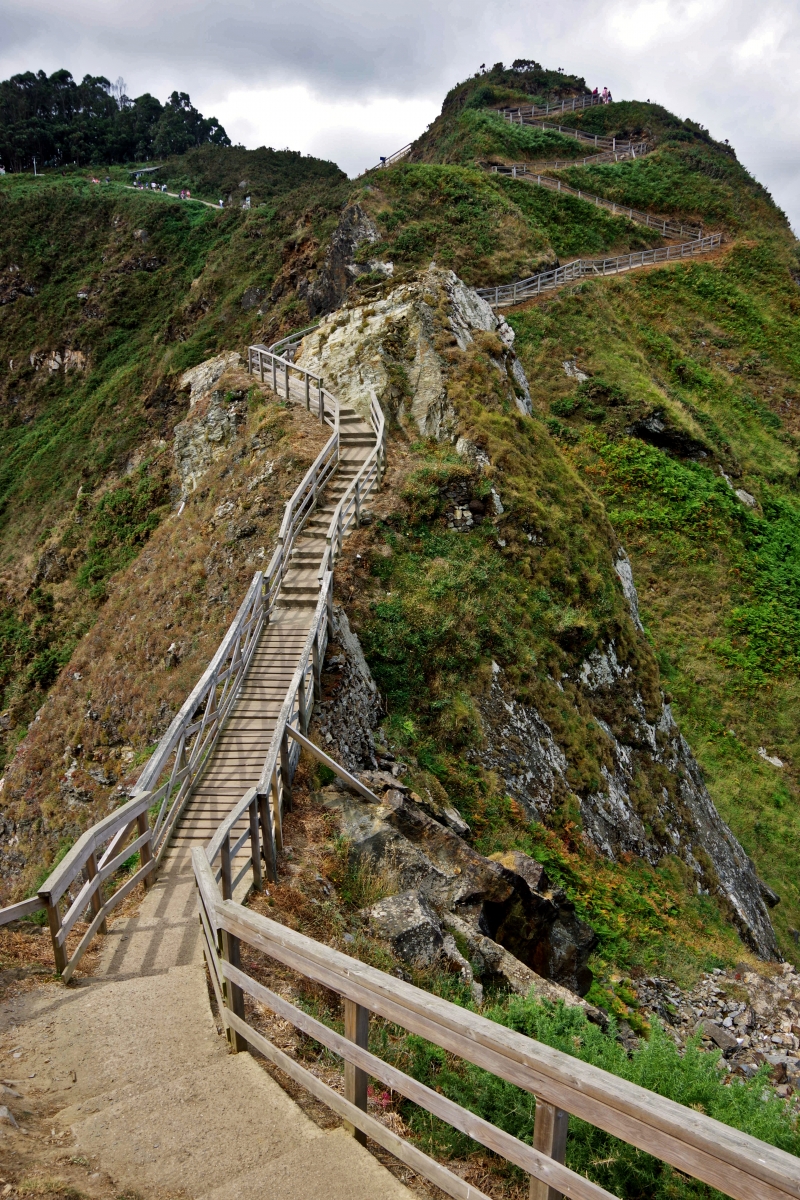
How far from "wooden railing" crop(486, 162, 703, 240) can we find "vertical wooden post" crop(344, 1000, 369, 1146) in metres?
54.1

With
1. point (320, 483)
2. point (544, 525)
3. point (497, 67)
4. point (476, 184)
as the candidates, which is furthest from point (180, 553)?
point (497, 67)

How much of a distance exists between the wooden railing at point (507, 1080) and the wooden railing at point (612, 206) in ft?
177

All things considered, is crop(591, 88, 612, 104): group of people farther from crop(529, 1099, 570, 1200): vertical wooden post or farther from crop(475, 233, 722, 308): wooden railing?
crop(529, 1099, 570, 1200): vertical wooden post

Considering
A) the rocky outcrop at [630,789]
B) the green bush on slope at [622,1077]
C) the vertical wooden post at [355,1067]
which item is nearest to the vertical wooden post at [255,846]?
the green bush on slope at [622,1077]

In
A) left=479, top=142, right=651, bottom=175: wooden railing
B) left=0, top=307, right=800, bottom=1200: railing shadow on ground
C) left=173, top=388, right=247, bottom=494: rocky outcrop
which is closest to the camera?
left=0, top=307, right=800, bottom=1200: railing shadow on ground

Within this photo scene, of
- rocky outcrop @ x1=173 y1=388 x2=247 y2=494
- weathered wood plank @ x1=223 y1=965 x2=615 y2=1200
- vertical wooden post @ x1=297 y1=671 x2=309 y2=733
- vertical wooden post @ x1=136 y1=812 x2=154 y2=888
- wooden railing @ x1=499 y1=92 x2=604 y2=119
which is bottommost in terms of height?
vertical wooden post @ x1=136 y1=812 x2=154 y2=888

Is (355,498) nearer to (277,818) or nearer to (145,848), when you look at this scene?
(277,818)

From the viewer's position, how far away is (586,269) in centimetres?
4175

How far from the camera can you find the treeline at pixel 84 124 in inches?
3684

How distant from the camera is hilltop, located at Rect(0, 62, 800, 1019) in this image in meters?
13.7

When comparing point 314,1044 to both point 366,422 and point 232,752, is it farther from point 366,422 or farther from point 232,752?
point 366,422

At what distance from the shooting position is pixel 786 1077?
939cm

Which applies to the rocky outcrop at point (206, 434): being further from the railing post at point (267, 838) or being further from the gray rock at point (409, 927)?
the gray rock at point (409, 927)

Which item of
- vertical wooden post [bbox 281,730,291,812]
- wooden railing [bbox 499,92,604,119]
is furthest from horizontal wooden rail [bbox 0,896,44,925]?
wooden railing [bbox 499,92,604,119]
